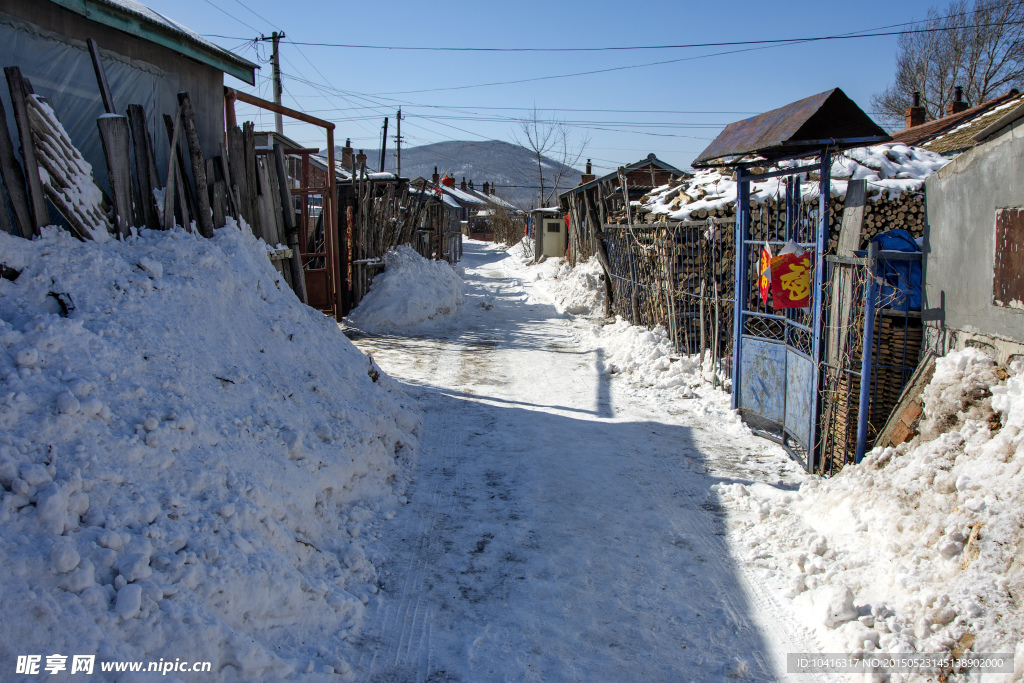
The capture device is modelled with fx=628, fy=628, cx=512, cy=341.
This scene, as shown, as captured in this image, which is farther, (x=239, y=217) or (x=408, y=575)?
(x=239, y=217)

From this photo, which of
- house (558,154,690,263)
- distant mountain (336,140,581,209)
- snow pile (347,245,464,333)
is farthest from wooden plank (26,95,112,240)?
distant mountain (336,140,581,209)

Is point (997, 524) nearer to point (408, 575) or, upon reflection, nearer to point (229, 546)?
point (408, 575)

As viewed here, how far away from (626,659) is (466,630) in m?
0.90

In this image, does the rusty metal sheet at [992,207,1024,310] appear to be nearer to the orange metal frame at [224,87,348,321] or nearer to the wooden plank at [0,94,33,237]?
the wooden plank at [0,94,33,237]

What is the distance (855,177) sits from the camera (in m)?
10.2

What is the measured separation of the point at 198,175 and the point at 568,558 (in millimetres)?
5206

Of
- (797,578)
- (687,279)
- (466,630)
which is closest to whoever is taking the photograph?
(466,630)

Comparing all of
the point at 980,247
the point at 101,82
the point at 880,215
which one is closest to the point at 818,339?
the point at 980,247

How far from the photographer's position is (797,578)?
3.95 m

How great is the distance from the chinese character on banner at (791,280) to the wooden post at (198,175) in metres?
5.72

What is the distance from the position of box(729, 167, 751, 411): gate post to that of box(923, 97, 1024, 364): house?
2.17m

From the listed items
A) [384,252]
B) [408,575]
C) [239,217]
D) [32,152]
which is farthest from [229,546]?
[384,252]

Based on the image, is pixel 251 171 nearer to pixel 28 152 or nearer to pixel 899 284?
pixel 28 152

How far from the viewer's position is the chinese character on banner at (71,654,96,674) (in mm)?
2436
